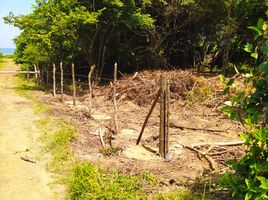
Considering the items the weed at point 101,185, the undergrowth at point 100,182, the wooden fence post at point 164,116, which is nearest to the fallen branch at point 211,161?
the wooden fence post at point 164,116

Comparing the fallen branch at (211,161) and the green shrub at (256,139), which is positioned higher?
the green shrub at (256,139)

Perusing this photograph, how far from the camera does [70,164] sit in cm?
750

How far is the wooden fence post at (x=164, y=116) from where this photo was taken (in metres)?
7.55

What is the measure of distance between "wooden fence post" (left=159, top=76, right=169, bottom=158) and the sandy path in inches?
104

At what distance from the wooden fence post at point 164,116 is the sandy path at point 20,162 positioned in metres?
2.64

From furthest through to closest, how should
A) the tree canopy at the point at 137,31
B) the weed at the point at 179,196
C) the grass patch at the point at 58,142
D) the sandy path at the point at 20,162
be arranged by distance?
1. the tree canopy at the point at 137,31
2. the grass patch at the point at 58,142
3. the sandy path at the point at 20,162
4. the weed at the point at 179,196

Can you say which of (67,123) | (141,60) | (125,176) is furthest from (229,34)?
(125,176)

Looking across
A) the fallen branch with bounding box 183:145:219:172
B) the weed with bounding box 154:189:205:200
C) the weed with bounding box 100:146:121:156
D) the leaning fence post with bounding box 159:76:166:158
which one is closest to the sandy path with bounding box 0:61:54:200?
the weed with bounding box 100:146:121:156

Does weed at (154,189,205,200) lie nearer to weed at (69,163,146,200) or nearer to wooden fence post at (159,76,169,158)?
weed at (69,163,146,200)

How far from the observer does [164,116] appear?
7.65 meters

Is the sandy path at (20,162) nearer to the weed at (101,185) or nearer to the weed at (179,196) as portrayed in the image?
the weed at (101,185)

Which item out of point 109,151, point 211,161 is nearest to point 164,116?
point 211,161

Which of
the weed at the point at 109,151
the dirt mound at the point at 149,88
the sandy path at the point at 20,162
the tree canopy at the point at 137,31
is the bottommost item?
the sandy path at the point at 20,162

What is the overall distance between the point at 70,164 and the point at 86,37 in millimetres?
13252
